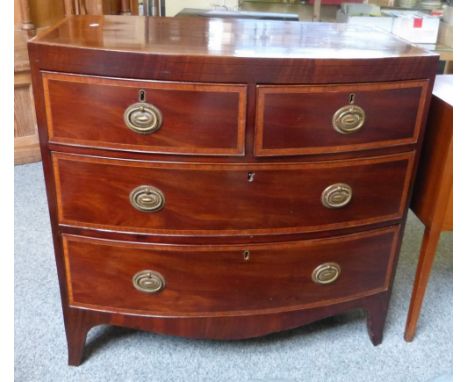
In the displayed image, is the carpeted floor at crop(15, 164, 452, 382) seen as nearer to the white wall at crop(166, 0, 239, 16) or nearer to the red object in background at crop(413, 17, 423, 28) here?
the red object in background at crop(413, 17, 423, 28)

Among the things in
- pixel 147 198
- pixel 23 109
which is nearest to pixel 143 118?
pixel 147 198

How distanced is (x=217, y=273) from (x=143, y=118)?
0.39 meters

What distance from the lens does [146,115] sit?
0.94 meters

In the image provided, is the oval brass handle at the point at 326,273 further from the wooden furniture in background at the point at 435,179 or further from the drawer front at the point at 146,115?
the drawer front at the point at 146,115

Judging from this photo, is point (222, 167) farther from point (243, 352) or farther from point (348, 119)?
point (243, 352)

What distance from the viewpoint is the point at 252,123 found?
966mm

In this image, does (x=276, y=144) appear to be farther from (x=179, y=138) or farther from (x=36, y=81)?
(x=36, y=81)

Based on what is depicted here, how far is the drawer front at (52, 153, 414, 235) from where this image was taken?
1.01 meters

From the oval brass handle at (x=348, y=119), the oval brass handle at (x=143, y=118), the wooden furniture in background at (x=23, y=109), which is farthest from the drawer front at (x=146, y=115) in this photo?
the wooden furniture in background at (x=23, y=109)

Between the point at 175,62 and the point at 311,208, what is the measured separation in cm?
43

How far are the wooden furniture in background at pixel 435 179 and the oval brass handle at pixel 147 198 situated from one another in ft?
2.12
